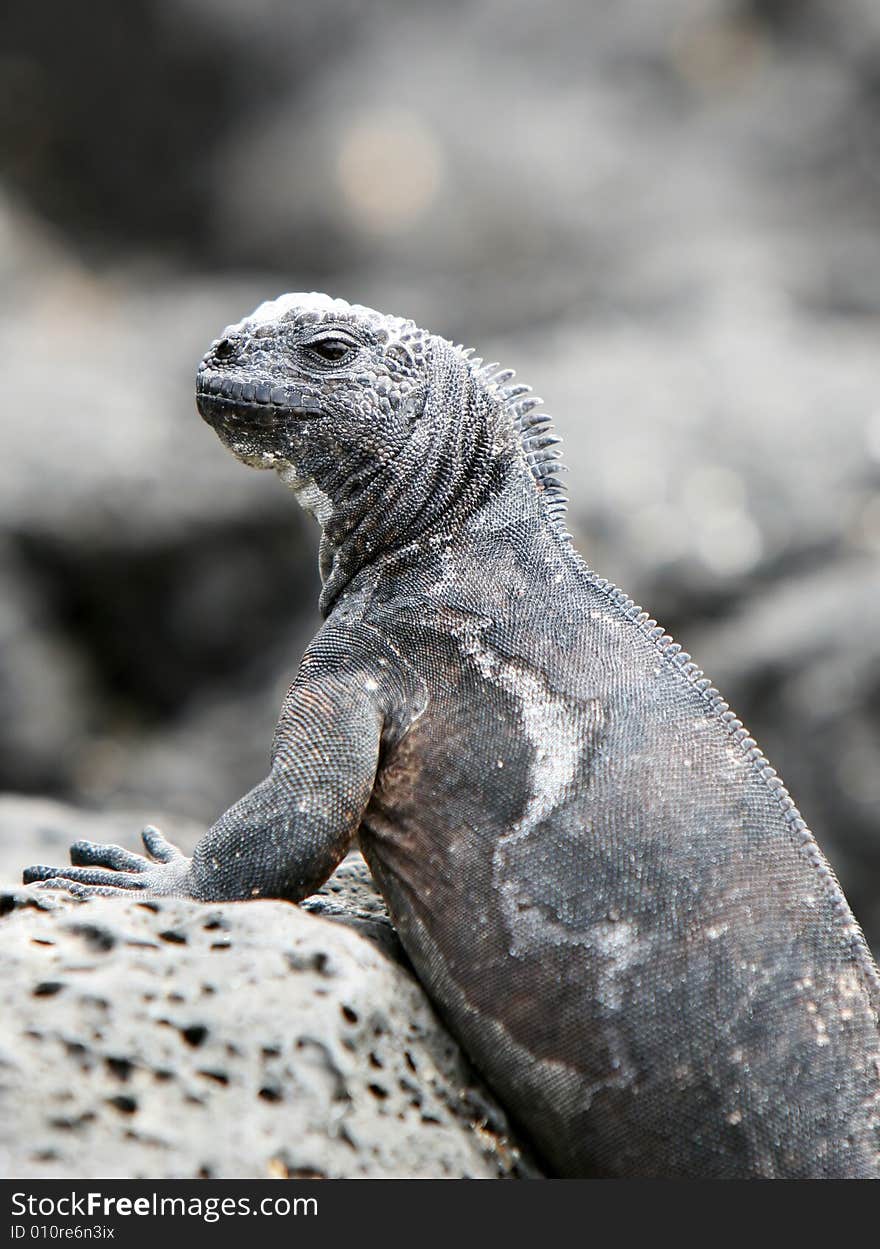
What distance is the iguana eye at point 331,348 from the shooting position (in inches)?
186

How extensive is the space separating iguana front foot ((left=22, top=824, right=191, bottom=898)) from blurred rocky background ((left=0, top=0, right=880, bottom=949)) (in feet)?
24.2

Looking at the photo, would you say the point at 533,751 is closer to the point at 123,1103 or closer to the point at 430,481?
the point at 430,481

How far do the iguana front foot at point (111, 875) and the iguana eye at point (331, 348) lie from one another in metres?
1.74

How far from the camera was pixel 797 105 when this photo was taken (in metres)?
17.2

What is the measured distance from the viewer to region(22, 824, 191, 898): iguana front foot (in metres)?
4.43

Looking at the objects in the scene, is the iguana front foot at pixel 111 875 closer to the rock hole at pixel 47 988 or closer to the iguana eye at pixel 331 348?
the rock hole at pixel 47 988

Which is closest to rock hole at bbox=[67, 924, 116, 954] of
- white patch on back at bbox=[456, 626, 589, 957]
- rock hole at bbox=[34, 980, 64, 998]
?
rock hole at bbox=[34, 980, 64, 998]

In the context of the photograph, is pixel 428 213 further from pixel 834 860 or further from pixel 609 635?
pixel 609 635

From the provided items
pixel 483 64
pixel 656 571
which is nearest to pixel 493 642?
pixel 656 571

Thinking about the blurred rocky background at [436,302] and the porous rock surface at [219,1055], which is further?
the blurred rocky background at [436,302]

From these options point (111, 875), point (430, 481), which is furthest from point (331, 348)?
point (111, 875)

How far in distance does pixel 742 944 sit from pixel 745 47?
51.8ft

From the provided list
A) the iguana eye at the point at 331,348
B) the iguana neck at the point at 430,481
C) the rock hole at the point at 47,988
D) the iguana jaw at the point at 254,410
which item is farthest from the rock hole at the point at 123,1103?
the iguana eye at the point at 331,348

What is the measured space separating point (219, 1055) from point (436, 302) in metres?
13.6
